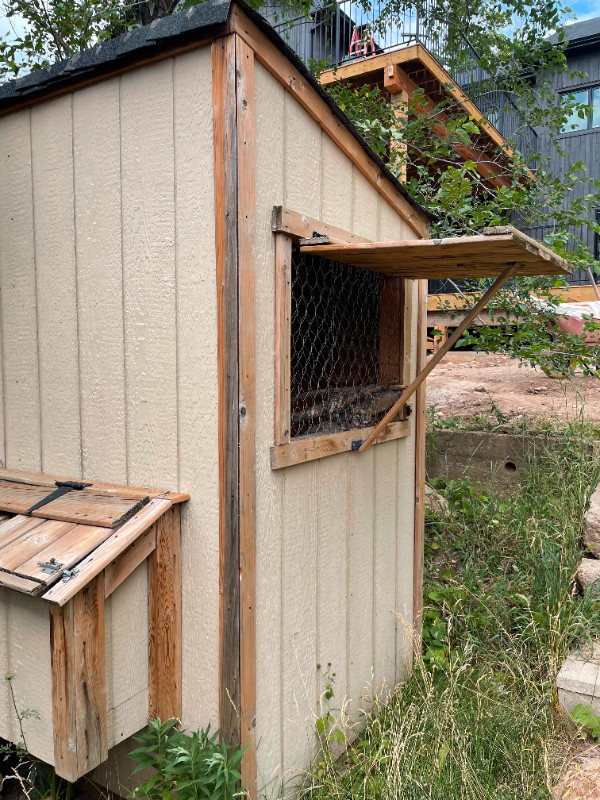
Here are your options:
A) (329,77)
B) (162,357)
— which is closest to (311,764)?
(162,357)

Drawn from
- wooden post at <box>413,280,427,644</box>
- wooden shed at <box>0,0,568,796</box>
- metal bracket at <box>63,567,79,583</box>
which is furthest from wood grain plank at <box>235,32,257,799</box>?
wooden post at <box>413,280,427,644</box>

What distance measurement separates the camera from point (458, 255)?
83.1 inches

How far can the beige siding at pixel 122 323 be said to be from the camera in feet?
6.03

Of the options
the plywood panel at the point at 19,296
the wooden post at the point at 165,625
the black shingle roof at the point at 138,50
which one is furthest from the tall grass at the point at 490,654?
the black shingle roof at the point at 138,50

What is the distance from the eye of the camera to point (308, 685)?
2.24 meters

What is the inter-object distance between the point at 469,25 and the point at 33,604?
540 centimetres

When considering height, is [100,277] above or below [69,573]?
above

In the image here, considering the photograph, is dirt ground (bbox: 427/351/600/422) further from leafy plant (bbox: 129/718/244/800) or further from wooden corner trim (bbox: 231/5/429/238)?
leafy plant (bbox: 129/718/244/800)

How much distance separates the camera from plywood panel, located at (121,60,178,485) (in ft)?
6.30

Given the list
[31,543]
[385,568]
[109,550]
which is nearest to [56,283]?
[31,543]

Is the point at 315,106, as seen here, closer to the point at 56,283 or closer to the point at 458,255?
the point at 458,255

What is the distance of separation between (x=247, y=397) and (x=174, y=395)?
0.26 meters

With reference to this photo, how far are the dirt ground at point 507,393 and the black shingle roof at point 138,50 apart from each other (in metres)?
3.87

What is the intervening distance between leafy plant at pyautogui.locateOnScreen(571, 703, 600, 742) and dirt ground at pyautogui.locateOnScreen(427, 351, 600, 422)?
3005 millimetres
